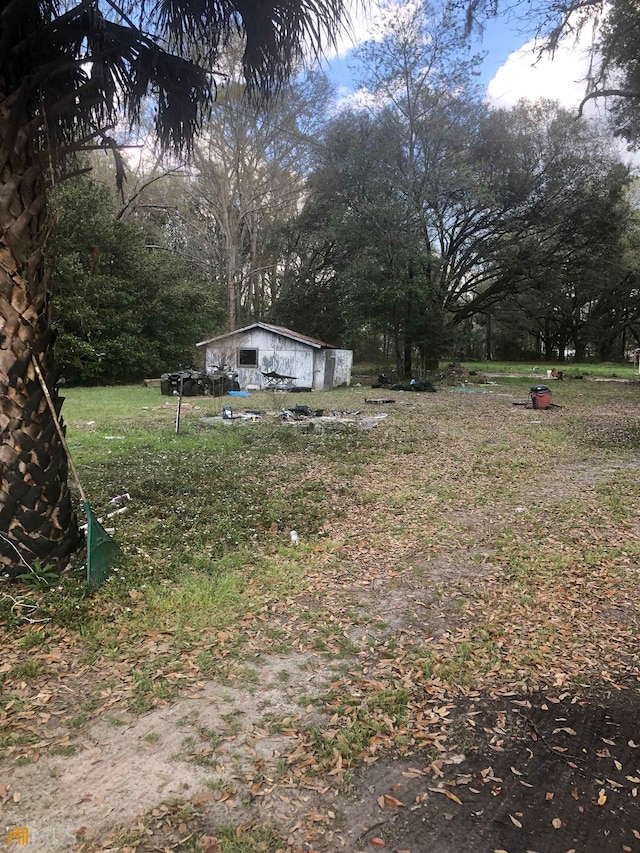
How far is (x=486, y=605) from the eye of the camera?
3.82m

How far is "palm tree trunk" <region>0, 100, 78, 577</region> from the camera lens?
351 centimetres

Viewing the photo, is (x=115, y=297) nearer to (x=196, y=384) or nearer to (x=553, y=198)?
(x=196, y=384)

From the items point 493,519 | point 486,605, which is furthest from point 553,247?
point 486,605

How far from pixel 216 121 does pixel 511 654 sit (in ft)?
86.9

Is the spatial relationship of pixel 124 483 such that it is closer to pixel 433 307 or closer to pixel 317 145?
pixel 433 307

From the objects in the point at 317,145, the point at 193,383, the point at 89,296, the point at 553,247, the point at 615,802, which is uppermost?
the point at 317,145

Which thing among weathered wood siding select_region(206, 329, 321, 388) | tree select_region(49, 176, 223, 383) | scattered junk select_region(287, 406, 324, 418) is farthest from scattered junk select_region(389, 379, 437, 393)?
tree select_region(49, 176, 223, 383)

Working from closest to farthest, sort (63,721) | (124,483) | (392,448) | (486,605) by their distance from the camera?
1. (63,721)
2. (486,605)
3. (124,483)
4. (392,448)

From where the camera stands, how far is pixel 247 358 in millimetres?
24062

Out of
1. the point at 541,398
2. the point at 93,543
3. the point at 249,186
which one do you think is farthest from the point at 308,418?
the point at 249,186

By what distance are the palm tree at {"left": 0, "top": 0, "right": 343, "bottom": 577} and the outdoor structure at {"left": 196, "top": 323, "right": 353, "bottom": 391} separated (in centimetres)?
1890

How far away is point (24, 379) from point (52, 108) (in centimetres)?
182

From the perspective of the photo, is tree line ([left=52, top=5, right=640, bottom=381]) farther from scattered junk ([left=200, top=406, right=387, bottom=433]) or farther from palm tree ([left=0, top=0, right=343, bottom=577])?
palm tree ([left=0, top=0, right=343, bottom=577])

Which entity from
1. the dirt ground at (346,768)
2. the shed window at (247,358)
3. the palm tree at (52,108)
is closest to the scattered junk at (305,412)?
the shed window at (247,358)
